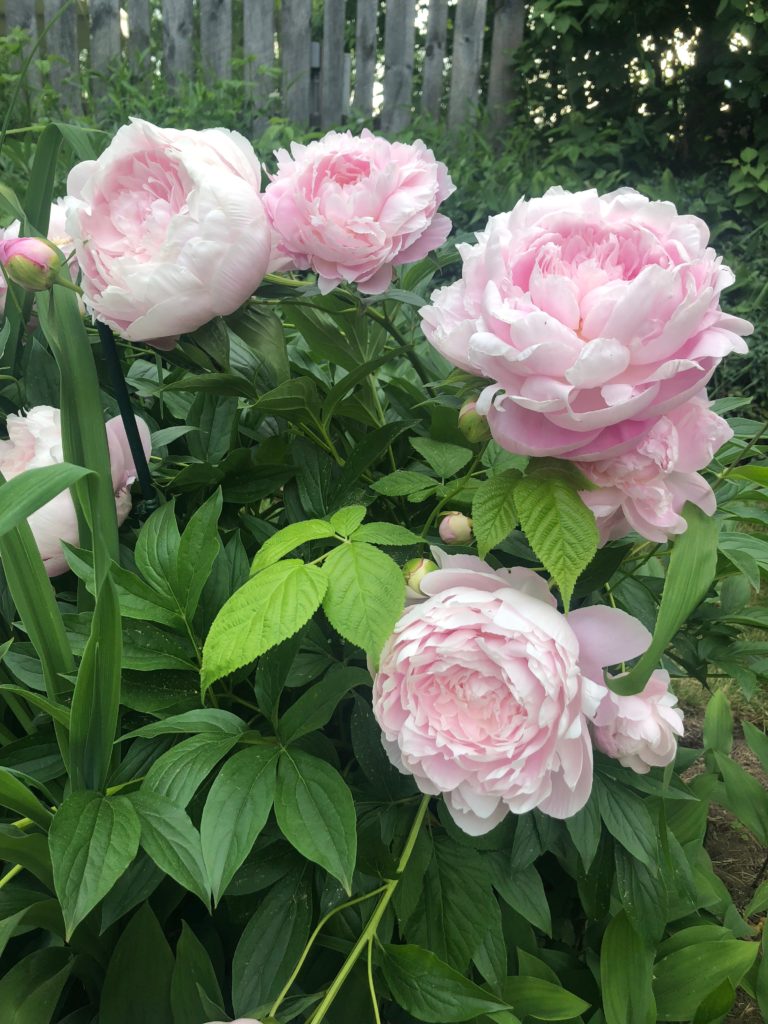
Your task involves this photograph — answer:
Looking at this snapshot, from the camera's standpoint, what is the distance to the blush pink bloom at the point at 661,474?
48cm

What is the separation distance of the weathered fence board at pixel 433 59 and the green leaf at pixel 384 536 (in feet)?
12.3

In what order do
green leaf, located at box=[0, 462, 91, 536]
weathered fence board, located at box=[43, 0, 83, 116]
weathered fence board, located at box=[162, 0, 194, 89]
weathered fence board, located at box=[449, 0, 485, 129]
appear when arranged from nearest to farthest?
1. green leaf, located at box=[0, 462, 91, 536]
2. weathered fence board, located at box=[43, 0, 83, 116]
3. weathered fence board, located at box=[162, 0, 194, 89]
4. weathered fence board, located at box=[449, 0, 485, 129]

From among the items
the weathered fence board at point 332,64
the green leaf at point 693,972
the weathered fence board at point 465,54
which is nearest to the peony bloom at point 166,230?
the green leaf at point 693,972

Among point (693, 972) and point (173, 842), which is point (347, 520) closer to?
point (173, 842)

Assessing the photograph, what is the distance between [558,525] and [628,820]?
0.29 metres

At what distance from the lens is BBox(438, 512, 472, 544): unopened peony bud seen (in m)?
0.59

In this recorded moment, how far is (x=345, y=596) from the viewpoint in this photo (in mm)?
492

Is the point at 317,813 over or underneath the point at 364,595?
underneath

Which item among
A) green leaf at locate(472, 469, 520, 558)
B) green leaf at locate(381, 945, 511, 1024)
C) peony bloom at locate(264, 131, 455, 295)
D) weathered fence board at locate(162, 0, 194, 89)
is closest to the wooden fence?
weathered fence board at locate(162, 0, 194, 89)

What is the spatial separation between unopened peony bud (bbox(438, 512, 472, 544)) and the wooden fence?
119 inches

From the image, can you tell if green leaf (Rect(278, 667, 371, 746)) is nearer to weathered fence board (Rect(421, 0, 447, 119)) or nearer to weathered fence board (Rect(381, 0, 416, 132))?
weathered fence board (Rect(381, 0, 416, 132))

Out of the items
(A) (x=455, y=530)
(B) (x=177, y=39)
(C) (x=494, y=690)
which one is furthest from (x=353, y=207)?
(B) (x=177, y=39)

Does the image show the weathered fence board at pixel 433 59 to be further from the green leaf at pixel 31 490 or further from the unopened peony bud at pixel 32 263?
the green leaf at pixel 31 490

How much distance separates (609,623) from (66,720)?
13.5 inches
